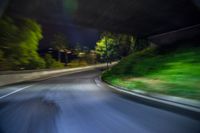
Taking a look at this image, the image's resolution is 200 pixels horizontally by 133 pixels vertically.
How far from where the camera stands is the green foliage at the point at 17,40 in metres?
28.5

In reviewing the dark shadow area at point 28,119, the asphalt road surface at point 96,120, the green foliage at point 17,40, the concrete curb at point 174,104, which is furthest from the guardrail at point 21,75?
the asphalt road surface at point 96,120

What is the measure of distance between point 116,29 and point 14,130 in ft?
87.2

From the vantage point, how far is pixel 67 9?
23859 mm

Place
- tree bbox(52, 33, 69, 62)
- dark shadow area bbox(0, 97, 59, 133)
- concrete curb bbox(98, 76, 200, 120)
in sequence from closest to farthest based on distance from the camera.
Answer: dark shadow area bbox(0, 97, 59, 133) < concrete curb bbox(98, 76, 200, 120) < tree bbox(52, 33, 69, 62)

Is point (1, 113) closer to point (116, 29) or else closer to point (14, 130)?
point (14, 130)

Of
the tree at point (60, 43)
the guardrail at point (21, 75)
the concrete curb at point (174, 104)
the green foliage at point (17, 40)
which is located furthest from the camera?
the tree at point (60, 43)

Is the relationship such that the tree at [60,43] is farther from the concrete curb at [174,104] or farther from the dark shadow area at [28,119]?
the dark shadow area at [28,119]

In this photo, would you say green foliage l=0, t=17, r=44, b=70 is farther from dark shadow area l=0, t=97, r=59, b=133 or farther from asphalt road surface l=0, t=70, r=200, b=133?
asphalt road surface l=0, t=70, r=200, b=133

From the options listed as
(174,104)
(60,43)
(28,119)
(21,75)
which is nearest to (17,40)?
(21,75)

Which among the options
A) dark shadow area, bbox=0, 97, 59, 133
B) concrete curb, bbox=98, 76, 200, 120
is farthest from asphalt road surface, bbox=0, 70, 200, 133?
concrete curb, bbox=98, 76, 200, 120

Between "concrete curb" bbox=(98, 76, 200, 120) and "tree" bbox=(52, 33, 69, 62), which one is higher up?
"tree" bbox=(52, 33, 69, 62)

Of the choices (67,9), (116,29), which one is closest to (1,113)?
(67,9)

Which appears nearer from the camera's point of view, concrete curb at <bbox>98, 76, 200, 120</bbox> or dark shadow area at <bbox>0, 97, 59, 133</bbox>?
dark shadow area at <bbox>0, 97, 59, 133</bbox>

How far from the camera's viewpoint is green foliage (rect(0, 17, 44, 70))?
28.5 m
